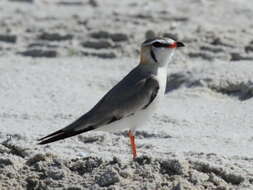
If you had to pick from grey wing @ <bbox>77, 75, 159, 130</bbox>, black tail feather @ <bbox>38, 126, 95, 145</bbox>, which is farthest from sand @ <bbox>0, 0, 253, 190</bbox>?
grey wing @ <bbox>77, 75, 159, 130</bbox>

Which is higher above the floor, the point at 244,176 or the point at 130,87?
the point at 130,87

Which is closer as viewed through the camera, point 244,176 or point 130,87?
point 244,176

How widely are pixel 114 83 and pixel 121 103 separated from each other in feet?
9.04

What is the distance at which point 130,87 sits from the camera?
6.63 metres

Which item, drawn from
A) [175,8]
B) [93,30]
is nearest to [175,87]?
[93,30]

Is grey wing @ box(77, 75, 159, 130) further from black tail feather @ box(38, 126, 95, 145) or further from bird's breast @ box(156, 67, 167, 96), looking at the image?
black tail feather @ box(38, 126, 95, 145)

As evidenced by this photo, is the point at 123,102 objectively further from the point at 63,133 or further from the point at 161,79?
the point at 63,133

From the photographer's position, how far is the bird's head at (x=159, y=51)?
6.80 meters

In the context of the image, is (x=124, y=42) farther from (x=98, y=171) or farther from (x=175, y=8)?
(x=98, y=171)

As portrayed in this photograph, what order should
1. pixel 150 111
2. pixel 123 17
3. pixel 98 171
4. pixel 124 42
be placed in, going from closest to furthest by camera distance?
pixel 98 171, pixel 150 111, pixel 124 42, pixel 123 17

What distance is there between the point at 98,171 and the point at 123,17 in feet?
21.7

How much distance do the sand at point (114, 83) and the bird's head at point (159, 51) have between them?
78 cm

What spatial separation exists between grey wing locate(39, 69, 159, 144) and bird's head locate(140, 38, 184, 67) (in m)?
0.19

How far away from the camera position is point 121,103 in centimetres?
652
